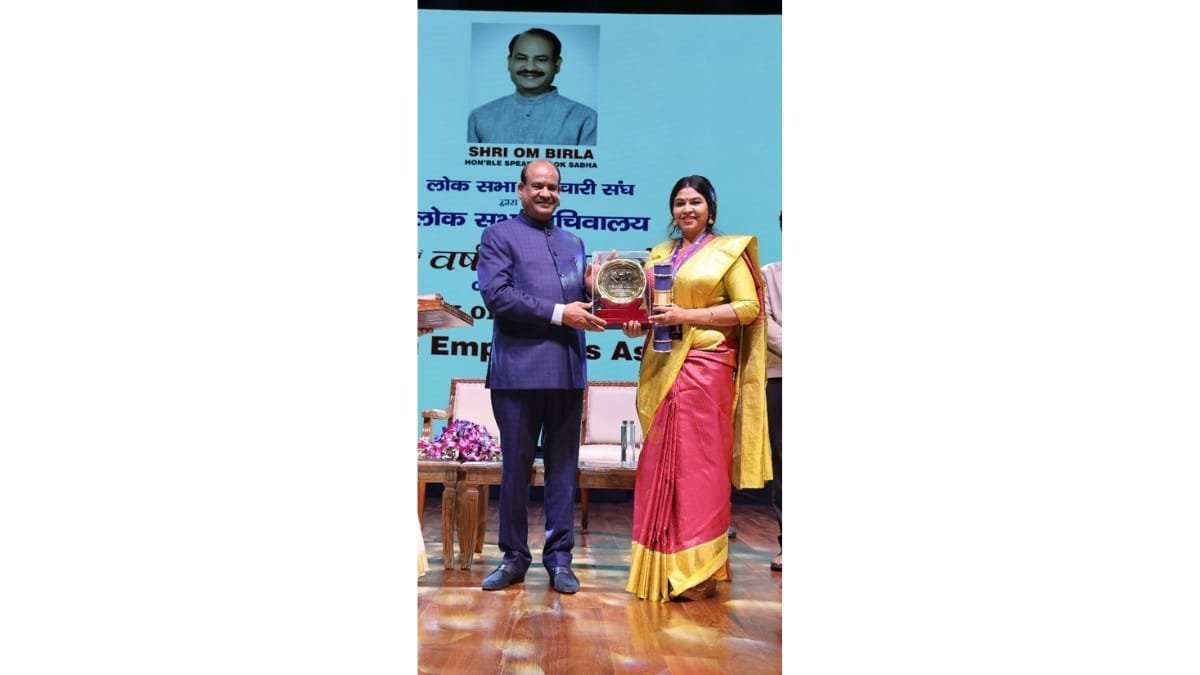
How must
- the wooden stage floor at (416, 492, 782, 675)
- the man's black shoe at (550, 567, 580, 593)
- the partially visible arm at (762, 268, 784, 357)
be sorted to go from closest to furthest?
the wooden stage floor at (416, 492, 782, 675), the man's black shoe at (550, 567, 580, 593), the partially visible arm at (762, 268, 784, 357)

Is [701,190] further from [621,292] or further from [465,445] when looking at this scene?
[465,445]

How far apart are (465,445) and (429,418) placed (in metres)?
0.15

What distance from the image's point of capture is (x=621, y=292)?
349cm

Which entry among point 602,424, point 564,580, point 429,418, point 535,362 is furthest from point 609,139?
point 564,580

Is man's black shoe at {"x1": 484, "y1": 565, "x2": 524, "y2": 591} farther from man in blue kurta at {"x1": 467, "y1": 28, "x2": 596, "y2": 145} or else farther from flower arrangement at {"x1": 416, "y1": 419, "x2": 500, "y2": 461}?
man in blue kurta at {"x1": 467, "y1": 28, "x2": 596, "y2": 145}

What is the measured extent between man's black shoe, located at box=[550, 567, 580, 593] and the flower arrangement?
384 millimetres

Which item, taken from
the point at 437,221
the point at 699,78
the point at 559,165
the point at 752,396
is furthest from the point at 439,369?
the point at 699,78

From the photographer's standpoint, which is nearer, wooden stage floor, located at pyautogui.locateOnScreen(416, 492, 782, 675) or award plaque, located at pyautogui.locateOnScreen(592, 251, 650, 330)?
wooden stage floor, located at pyautogui.locateOnScreen(416, 492, 782, 675)

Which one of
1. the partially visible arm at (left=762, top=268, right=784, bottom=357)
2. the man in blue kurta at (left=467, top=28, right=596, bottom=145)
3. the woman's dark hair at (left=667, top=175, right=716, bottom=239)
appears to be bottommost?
the partially visible arm at (left=762, top=268, right=784, bottom=357)

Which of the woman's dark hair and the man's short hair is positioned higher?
the man's short hair

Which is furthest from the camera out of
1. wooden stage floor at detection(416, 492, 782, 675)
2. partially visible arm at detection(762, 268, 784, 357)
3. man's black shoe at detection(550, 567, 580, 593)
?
partially visible arm at detection(762, 268, 784, 357)

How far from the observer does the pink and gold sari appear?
11.6ft

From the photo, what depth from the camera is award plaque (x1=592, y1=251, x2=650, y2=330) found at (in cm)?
349

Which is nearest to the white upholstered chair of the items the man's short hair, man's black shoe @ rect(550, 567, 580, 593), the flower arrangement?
man's black shoe @ rect(550, 567, 580, 593)
